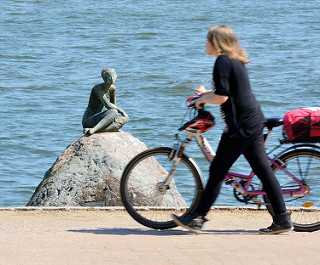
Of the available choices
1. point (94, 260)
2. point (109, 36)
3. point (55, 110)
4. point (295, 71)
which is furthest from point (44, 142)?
point (109, 36)

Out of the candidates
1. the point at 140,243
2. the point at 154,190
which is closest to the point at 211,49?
the point at 154,190

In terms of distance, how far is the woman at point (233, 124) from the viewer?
6273 millimetres

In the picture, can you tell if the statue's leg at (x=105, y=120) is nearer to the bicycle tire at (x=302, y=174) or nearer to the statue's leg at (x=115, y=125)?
the statue's leg at (x=115, y=125)

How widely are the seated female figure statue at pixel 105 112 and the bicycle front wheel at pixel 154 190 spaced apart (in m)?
0.87

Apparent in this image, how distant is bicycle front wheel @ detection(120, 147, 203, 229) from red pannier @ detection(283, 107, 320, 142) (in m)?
0.87

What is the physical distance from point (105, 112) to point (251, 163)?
3.52 metres

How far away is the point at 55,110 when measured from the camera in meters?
21.2

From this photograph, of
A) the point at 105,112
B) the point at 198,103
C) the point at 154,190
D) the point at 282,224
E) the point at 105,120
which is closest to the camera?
the point at 198,103

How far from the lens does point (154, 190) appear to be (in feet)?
23.7

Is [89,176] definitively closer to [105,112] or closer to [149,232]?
[105,112]

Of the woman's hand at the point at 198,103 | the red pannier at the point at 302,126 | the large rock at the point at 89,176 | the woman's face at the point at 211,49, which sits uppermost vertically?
the woman's face at the point at 211,49

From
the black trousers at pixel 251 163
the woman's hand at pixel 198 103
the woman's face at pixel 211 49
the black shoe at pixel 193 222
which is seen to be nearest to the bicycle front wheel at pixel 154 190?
the black shoe at pixel 193 222

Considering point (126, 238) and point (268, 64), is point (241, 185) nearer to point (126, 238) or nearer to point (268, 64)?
point (126, 238)

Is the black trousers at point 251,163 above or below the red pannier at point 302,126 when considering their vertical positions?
below
